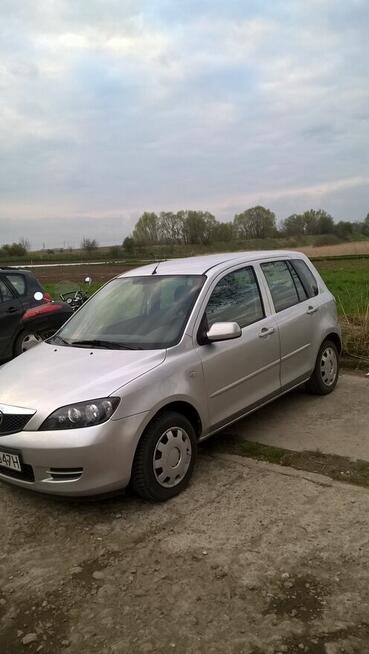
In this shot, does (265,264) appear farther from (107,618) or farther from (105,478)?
(107,618)

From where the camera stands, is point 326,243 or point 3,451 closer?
point 3,451

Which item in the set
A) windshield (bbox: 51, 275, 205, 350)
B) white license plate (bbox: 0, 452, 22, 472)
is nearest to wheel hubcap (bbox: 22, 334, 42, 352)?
windshield (bbox: 51, 275, 205, 350)

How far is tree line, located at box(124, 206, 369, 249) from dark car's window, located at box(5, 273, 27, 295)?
182 ft

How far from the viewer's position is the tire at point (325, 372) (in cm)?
556

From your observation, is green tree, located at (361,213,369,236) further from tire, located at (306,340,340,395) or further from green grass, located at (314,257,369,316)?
tire, located at (306,340,340,395)

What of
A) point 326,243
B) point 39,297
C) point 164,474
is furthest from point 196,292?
point 326,243

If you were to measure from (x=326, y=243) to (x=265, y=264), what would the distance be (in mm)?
61972

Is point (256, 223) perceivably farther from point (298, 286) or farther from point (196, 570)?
point (196, 570)

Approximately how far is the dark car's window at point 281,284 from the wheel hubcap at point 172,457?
5.90 feet

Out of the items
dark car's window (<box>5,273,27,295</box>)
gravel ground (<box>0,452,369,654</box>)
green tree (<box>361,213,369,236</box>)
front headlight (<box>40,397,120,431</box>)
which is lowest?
gravel ground (<box>0,452,369,654</box>)

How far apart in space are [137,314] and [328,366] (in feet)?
7.80

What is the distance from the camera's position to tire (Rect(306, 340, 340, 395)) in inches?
219

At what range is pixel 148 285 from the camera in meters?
4.70

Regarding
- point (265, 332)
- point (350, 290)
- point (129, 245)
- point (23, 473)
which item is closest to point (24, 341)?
point (265, 332)
